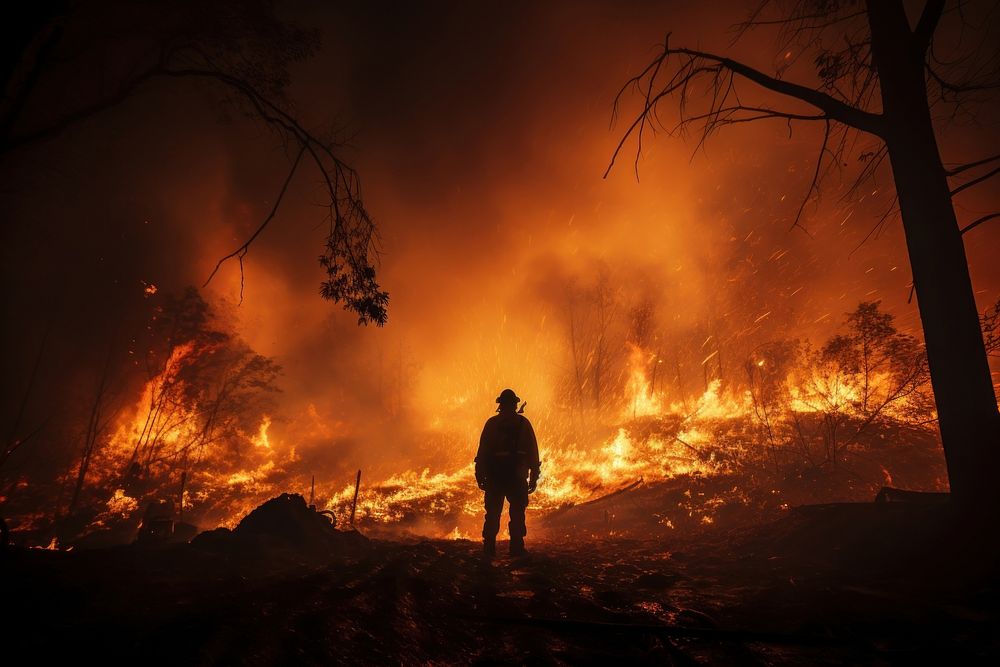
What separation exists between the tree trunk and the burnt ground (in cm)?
77

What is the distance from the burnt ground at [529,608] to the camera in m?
2.48

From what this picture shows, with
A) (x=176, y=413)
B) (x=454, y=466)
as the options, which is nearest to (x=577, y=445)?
(x=454, y=466)

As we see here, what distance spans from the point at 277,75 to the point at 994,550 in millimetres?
13560

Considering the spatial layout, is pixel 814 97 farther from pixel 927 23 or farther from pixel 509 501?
pixel 509 501

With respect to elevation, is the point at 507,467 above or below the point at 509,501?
above

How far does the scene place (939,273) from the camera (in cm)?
536

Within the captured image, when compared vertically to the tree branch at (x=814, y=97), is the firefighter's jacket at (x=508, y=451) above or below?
below

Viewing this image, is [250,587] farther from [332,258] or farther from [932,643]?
[932,643]

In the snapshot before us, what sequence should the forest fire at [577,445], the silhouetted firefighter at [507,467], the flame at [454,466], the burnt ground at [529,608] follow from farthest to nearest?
the flame at [454,466] → the forest fire at [577,445] → the silhouetted firefighter at [507,467] → the burnt ground at [529,608]

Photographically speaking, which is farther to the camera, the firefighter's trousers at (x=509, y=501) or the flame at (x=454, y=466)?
the flame at (x=454, y=466)

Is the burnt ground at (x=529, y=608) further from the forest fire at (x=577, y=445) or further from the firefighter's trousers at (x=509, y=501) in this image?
the forest fire at (x=577, y=445)

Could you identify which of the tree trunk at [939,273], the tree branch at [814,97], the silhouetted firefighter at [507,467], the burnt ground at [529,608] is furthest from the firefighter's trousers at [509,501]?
the tree branch at [814,97]

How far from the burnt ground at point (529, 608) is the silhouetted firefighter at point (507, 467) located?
1670mm

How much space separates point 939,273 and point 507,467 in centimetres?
689
